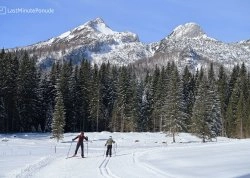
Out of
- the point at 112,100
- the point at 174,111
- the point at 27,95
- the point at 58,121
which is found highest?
the point at 112,100

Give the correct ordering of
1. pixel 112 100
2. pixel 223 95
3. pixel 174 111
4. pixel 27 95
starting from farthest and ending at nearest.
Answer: pixel 112 100, pixel 223 95, pixel 27 95, pixel 174 111

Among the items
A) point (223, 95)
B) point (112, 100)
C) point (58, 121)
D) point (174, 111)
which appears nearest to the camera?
point (58, 121)

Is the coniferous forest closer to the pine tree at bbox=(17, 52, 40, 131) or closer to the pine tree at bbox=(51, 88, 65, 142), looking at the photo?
the pine tree at bbox=(17, 52, 40, 131)

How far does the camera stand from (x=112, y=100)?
98.2 m

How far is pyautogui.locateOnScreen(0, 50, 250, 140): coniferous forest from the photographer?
77.4 m

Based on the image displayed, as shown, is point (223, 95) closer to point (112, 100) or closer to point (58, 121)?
point (112, 100)

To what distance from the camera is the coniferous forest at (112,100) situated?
254 feet

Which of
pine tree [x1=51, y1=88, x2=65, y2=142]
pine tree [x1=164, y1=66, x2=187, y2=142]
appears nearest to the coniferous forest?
pine tree [x1=164, y1=66, x2=187, y2=142]

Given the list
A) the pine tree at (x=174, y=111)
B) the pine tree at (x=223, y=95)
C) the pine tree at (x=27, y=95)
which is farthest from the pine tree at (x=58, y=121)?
→ the pine tree at (x=223, y=95)

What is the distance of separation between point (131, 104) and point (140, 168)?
228 ft

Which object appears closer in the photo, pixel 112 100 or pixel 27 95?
pixel 27 95

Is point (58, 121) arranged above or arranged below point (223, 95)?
below

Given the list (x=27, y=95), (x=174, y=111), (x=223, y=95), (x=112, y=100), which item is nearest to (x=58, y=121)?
(x=27, y=95)

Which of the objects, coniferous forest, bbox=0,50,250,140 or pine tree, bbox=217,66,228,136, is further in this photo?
pine tree, bbox=217,66,228,136
